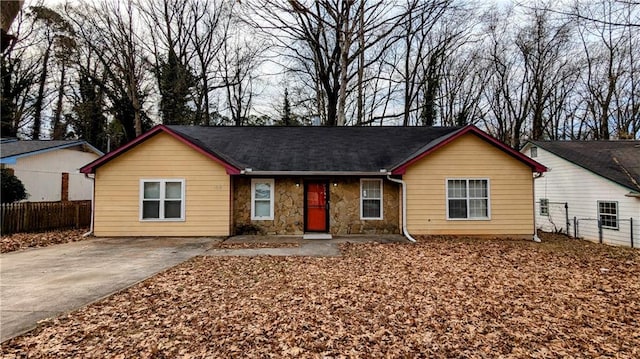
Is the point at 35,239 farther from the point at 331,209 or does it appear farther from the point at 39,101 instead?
the point at 39,101

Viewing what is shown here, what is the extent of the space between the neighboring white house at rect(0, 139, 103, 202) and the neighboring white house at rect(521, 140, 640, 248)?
22.6 m

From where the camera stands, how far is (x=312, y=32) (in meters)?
22.1

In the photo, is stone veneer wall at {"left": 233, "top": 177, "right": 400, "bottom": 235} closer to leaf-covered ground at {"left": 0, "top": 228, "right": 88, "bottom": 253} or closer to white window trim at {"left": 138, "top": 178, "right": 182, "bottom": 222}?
white window trim at {"left": 138, "top": 178, "right": 182, "bottom": 222}

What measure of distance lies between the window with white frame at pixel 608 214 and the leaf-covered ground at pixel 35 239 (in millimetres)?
19961

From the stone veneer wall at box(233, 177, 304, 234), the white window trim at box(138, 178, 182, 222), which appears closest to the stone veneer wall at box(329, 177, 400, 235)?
the stone veneer wall at box(233, 177, 304, 234)

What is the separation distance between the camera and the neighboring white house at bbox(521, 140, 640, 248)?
533 inches

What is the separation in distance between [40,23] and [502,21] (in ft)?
97.4

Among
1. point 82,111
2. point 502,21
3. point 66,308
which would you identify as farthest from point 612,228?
point 82,111

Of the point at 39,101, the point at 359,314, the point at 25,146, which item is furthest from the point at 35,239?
the point at 39,101

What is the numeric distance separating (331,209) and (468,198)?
474cm

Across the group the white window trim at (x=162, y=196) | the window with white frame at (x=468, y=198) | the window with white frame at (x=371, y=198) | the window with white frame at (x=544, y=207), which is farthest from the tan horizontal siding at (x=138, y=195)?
the window with white frame at (x=544, y=207)

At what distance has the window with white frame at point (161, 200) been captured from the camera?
459 inches

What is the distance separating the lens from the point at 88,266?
7531 mm

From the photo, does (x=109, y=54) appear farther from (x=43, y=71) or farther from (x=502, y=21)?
(x=502, y=21)
